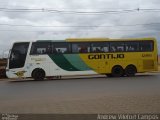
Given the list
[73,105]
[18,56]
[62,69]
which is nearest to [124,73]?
[62,69]

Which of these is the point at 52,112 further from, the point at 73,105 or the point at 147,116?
the point at 147,116

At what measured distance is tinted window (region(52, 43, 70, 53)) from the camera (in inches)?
1085

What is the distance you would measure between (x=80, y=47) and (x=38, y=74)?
367cm

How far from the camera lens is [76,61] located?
2777 centimetres

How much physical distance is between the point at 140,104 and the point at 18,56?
16331mm

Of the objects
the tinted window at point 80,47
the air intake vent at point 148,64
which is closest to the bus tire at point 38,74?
the tinted window at point 80,47

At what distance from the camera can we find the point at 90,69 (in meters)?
28.2

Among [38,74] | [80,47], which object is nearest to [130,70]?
[80,47]

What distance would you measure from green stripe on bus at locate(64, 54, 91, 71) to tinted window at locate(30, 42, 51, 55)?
54.4 inches

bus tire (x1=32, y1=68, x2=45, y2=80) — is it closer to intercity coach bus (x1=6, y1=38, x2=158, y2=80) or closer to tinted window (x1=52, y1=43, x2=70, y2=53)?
intercity coach bus (x1=6, y1=38, x2=158, y2=80)

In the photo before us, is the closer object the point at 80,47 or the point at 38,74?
the point at 38,74

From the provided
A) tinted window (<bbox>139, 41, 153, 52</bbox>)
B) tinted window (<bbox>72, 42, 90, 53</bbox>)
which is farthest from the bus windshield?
tinted window (<bbox>139, 41, 153, 52</bbox>)

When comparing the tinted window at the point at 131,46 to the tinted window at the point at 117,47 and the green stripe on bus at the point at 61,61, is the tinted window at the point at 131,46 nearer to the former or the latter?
the tinted window at the point at 117,47

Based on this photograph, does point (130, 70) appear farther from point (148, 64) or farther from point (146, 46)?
point (146, 46)
